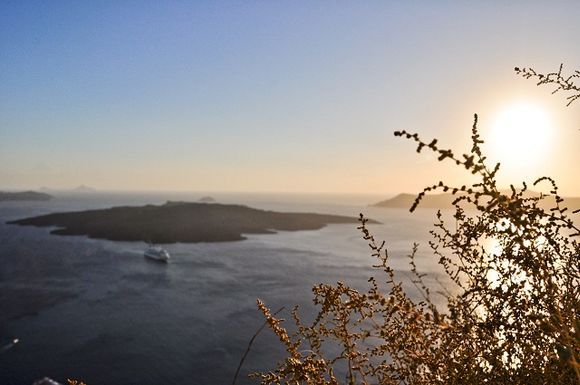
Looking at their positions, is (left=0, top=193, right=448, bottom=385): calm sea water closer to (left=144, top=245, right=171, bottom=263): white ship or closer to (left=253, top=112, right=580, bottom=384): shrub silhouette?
(left=144, top=245, right=171, bottom=263): white ship

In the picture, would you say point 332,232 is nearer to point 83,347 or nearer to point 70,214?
point 70,214

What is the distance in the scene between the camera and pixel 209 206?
422 ft

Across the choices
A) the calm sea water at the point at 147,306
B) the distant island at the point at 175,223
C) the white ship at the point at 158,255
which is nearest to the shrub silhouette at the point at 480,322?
the calm sea water at the point at 147,306

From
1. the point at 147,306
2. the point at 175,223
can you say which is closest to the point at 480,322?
the point at 147,306

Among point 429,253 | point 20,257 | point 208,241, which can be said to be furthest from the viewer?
point 208,241

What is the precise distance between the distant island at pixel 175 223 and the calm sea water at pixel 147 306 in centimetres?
1738

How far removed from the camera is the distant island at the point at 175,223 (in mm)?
94375

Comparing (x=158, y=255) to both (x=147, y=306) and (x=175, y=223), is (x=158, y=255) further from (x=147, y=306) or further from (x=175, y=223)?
(x=175, y=223)

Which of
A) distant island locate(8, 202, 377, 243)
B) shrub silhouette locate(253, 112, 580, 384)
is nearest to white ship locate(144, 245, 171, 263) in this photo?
distant island locate(8, 202, 377, 243)

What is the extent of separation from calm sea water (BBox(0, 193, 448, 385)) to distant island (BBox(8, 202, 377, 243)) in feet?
57.0

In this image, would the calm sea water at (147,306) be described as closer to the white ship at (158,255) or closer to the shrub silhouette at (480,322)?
the white ship at (158,255)

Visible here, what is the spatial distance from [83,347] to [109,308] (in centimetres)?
875

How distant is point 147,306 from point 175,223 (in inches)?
2787

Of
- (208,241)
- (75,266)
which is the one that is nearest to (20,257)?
(75,266)
